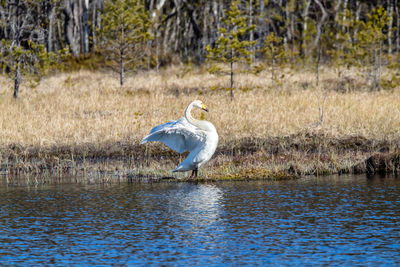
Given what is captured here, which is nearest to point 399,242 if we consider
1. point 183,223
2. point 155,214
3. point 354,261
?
point 354,261

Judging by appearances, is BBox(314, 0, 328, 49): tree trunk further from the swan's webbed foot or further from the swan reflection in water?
the swan reflection in water

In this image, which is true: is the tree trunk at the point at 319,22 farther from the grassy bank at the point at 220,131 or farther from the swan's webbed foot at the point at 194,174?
the swan's webbed foot at the point at 194,174

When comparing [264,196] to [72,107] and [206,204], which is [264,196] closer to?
[206,204]

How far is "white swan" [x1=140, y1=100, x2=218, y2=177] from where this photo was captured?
11.4m

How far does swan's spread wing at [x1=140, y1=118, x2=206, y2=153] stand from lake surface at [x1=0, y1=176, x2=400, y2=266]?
2.67ft

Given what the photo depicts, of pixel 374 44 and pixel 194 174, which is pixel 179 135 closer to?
pixel 194 174

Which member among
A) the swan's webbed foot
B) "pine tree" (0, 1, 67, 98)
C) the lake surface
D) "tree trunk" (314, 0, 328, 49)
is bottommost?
the lake surface

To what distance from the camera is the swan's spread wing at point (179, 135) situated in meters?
11.6

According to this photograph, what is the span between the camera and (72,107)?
2114cm

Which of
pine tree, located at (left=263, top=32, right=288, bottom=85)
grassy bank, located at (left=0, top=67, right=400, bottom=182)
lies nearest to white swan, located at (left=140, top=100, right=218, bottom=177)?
grassy bank, located at (left=0, top=67, right=400, bottom=182)

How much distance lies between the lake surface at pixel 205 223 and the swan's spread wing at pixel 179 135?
81cm

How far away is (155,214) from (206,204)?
0.91m

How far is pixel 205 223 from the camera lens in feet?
27.2

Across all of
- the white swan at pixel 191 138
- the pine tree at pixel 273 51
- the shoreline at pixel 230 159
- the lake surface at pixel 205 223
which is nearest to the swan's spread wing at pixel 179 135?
the white swan at pixel 191 138
